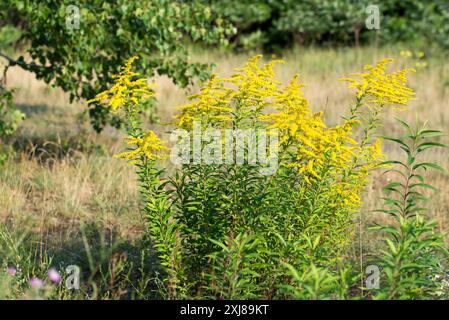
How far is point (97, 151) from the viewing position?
28.2ft

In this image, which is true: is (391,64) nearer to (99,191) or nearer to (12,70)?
(12,70)

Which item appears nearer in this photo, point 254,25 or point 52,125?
point 52,125

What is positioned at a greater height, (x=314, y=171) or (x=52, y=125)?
(x=52, y=125)

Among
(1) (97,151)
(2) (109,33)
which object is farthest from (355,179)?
(1) (97,151)

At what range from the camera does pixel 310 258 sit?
3941mm

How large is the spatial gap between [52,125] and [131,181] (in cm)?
383

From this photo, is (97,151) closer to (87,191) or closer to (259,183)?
(87,191)

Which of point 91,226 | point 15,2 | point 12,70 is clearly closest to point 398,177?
point 91,226

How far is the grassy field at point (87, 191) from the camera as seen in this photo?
5.54 meters

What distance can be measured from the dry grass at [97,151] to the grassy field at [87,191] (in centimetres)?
1

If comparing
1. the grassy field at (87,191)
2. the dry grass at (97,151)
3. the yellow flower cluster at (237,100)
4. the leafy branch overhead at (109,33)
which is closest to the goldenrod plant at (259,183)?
the yellow flower cluster at (237,100)

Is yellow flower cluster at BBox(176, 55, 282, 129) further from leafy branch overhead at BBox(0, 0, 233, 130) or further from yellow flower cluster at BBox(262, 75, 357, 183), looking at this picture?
leafy branch overhead at BBox(0, 0, 233, 130)
